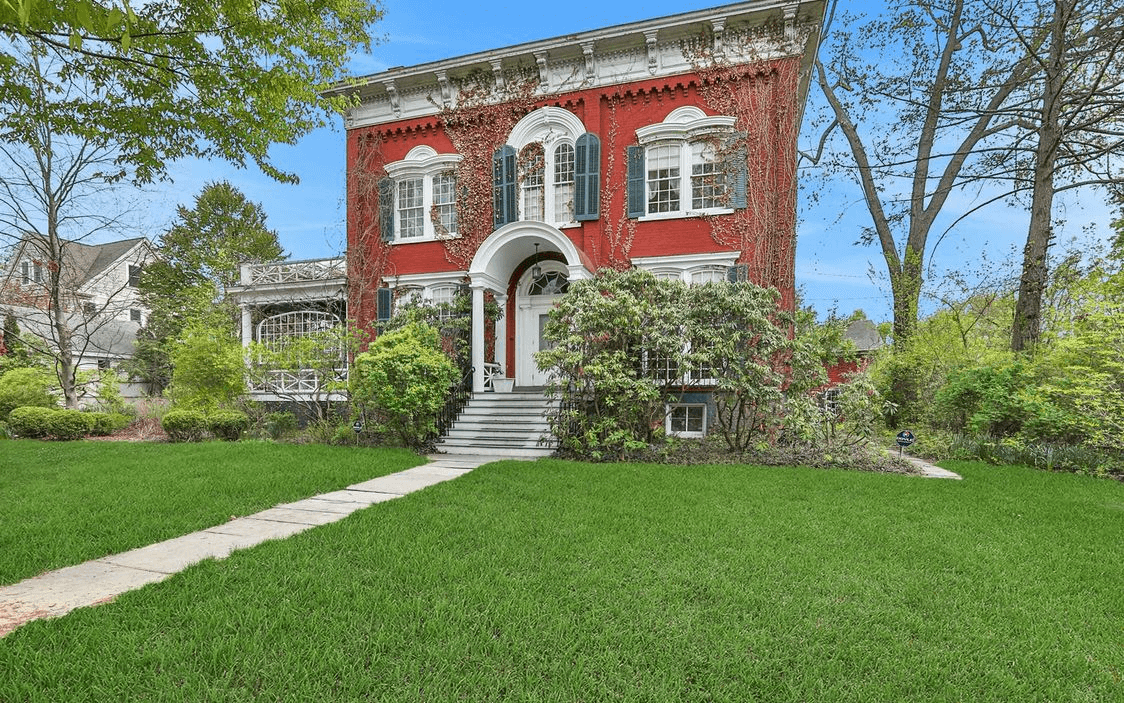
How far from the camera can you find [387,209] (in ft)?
41.0

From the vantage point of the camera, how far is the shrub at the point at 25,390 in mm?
11836

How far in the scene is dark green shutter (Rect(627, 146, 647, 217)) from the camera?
10719 millimetres

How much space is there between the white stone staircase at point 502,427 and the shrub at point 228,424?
4.55m

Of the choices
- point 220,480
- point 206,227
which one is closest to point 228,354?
point 220,480

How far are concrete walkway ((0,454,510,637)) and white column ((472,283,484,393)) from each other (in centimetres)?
482

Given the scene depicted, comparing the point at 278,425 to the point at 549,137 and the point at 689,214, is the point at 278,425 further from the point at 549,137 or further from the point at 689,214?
the point at 689,214

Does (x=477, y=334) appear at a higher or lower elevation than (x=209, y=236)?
lower

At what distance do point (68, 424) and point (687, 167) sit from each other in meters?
14.1

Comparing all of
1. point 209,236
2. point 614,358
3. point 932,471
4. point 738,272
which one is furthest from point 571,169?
point 209,236

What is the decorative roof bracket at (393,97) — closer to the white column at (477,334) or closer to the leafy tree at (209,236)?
the white column at (477,334)

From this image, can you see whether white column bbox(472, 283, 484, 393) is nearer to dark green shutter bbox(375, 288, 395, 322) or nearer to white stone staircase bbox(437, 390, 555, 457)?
white stone staircase bbox(437, 390, 555, 457)

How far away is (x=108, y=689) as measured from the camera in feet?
6.68

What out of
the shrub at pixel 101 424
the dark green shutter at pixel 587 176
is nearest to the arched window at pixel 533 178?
the dark green shutter at pixel 587 176

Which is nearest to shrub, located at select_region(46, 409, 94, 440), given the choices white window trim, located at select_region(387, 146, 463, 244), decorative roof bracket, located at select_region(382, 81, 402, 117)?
white window trim, located at select_region(387, 146, 463, 244)
